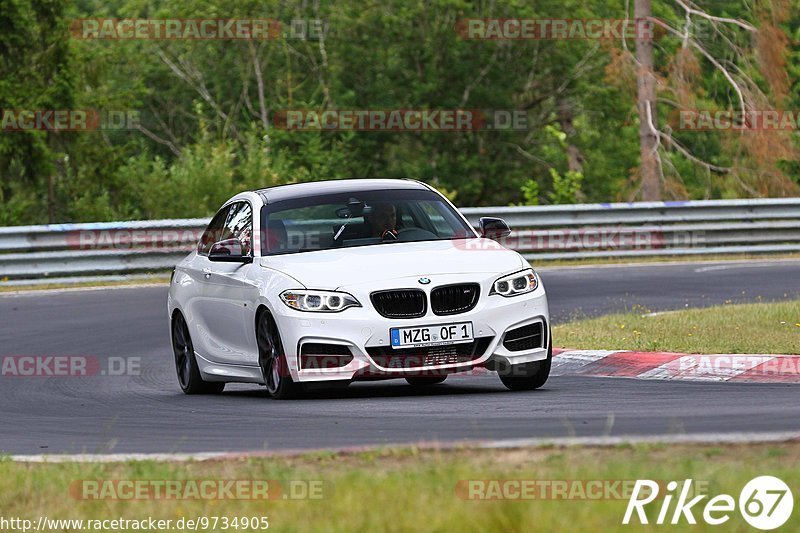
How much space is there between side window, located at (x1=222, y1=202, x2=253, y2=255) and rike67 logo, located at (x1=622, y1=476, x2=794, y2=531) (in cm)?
621

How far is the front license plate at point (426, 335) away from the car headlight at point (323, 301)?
34 centimetres

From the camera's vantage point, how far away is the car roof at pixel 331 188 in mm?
12242

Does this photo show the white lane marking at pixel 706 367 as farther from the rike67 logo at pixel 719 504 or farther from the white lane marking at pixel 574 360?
the rike67 logo at pixel 719 504

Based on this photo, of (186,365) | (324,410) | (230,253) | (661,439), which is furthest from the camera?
(186,365)

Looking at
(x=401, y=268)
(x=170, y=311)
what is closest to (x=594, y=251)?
(x=170, y=311)

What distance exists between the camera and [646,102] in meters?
35.2

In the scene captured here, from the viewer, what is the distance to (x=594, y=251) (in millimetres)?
26922

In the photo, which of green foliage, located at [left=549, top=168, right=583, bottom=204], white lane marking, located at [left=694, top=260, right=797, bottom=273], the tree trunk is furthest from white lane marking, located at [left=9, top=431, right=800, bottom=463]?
the tree trunk

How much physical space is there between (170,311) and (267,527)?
770 centimetres

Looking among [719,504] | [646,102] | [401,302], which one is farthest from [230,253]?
[646,102]

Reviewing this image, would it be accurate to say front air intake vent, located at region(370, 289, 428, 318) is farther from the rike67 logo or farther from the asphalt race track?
the rike67 logo

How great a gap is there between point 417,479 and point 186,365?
6.61m

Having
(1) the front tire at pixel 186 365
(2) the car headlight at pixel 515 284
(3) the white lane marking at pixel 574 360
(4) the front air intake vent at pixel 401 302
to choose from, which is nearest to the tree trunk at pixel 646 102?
(3) the white lane marking at pixel 574 360

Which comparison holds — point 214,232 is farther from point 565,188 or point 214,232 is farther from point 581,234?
point 565,188
